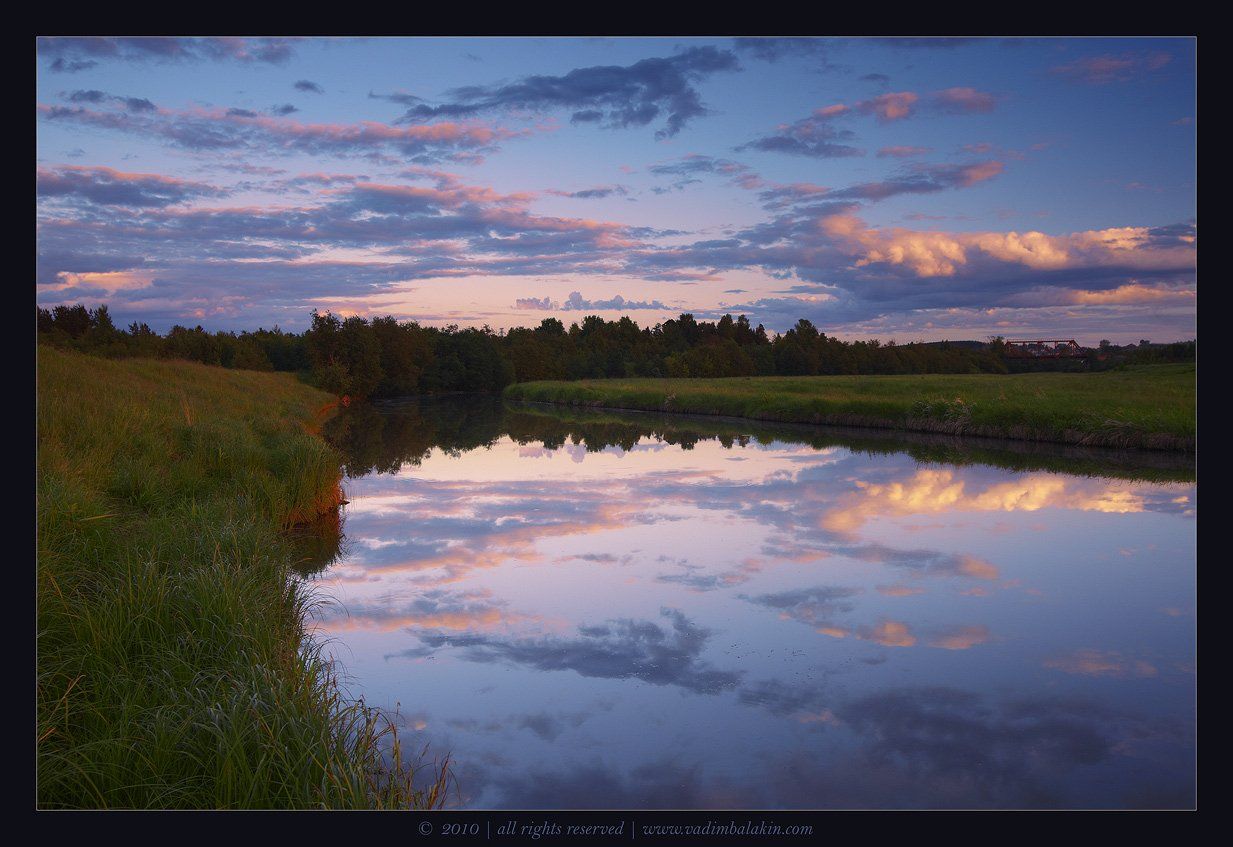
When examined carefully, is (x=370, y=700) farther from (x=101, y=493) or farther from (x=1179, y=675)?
(x=1179, y=675)

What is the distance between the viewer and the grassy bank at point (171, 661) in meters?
3.81

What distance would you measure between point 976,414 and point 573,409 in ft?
86.1

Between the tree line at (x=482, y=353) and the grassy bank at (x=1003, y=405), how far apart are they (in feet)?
9.58

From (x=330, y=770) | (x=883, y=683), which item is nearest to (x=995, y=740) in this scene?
(x=883, y=683)

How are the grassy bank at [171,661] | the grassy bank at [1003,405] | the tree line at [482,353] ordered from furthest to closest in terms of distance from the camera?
the tree line at [482,353], the grassy bank at [1003,405], the grassy bank at [171,661]

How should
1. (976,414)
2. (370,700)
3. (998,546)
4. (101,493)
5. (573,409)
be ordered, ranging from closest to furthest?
(370,700), (101,493), (998,546), (976,414), (573,409)

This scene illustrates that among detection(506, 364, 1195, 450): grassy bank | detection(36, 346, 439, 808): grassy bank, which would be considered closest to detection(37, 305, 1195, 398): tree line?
detection(506, 364, 1195, 450): grassy bank

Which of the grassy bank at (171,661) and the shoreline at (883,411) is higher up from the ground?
the shoreline at (883,411)

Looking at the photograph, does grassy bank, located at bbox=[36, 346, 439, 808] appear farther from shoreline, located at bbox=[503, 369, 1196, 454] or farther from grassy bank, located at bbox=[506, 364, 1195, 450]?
shoreline, located at bbox=[503, 369, 1196, 454]

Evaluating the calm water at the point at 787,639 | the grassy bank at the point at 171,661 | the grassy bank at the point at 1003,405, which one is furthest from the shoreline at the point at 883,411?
the grassy bank at the point at 171,661

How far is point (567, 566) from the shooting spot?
10047 mm

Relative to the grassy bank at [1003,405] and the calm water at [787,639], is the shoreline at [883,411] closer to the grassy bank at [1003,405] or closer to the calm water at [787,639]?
the grassy bank at [1003,405]

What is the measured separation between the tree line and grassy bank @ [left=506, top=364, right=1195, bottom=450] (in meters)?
2.92

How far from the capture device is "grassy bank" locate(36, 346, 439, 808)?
3.81 metres
